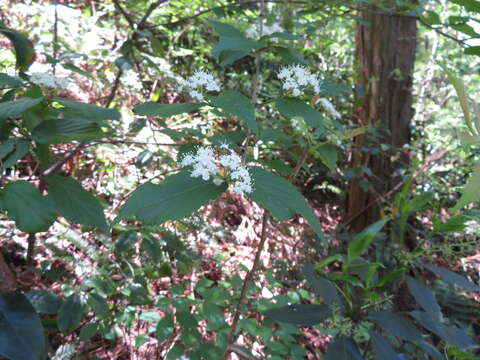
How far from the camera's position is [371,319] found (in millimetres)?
853

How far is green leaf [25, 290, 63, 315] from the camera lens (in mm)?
895

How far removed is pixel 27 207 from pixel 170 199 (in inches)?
9.5

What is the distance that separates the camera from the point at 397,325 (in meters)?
0.83

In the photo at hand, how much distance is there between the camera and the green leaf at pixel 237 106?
0.58m

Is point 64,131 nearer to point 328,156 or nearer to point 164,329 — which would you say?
point 328,156

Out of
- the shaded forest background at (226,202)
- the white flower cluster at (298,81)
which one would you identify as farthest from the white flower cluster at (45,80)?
the white flower cluster at (298,81)

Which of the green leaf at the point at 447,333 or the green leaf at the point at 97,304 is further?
the green leaf at the point at 97,304

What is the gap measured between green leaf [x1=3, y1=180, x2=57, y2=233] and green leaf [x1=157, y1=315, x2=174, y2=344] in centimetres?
69

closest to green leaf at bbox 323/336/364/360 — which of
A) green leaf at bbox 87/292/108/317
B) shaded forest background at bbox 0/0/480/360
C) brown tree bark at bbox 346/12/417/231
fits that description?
shaded forest background at bbox 0/0/480/360

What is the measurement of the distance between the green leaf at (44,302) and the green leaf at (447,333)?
3.05 ft

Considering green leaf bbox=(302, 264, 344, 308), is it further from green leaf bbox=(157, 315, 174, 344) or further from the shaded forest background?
green leaf bbox=(157, 315, 174, 344)

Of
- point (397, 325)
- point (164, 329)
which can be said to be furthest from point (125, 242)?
point (397, 325)

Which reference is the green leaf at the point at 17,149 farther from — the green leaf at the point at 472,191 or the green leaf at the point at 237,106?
the green leaf at the point at 472,191

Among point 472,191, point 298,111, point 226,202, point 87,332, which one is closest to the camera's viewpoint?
point 472,191
